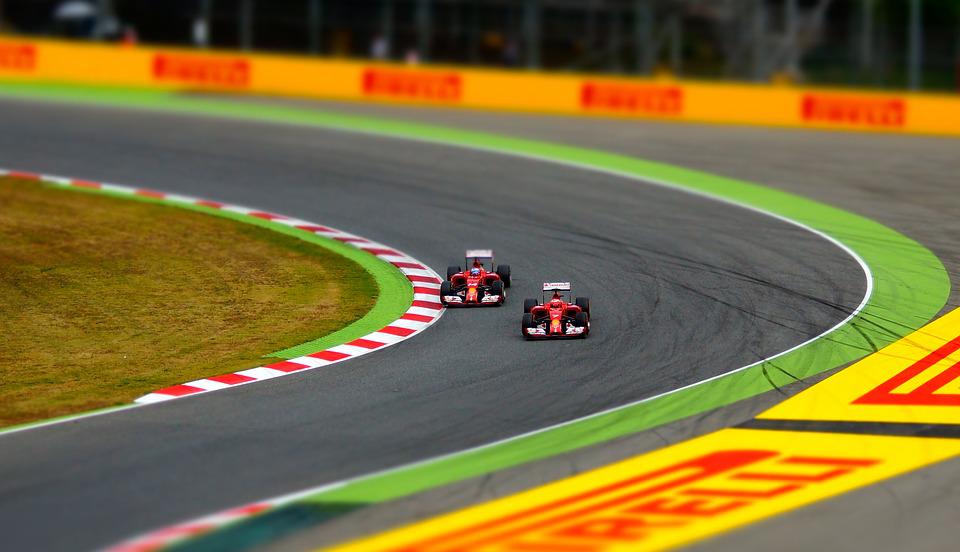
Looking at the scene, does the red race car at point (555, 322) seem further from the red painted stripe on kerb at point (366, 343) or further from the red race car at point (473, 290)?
the red painted stripe on kerb at point (366, 343)

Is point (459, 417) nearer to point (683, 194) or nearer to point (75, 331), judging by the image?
point (75, 331)

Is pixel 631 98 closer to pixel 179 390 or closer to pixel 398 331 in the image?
pixel 398 331

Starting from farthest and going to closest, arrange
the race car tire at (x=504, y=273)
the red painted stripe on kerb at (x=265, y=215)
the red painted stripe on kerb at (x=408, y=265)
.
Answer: the red painted stripe on kerb at (x=265, y=215), the red painted stripe on kerb at (x=408, y=265), the race car tire at (x=504, y=273)

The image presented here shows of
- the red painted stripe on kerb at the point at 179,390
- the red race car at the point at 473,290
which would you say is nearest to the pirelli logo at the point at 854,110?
the red race car at the point at 473,290

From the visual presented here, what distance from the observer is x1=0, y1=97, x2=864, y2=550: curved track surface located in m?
12.5

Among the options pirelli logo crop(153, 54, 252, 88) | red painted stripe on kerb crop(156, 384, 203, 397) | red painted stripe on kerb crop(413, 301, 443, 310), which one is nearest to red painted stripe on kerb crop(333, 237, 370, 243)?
red painted stripe on kerb crop(413, 301, 443, 310)

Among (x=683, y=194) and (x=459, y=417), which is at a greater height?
(x=683, y=194)

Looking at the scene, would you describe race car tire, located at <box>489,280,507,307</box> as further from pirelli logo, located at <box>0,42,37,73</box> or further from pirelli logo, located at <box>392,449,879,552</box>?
pirelli logo, located at <box>0,42,37,73</box>

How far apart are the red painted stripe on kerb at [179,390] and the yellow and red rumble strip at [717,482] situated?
15.6 ft

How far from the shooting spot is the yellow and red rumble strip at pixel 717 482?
11.1 meters

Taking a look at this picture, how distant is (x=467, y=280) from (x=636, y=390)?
459 centimetres

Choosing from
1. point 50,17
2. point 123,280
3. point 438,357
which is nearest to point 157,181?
point 123,280

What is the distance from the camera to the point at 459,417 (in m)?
14.2

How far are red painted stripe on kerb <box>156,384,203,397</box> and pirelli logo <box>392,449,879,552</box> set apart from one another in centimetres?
506
